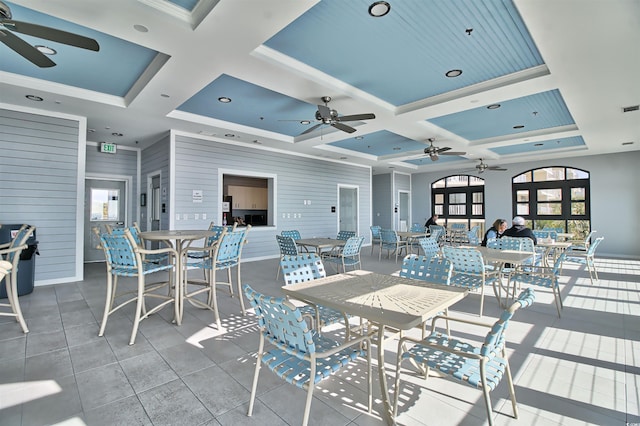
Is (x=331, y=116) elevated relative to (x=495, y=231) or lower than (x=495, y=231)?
elevated

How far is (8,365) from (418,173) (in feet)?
44.2

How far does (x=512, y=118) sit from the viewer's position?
6.11m

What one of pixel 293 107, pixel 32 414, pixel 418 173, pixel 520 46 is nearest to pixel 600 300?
pixel 520 46

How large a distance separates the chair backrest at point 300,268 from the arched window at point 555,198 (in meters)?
10.2

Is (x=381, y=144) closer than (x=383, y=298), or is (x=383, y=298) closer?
(x=383, y=298)

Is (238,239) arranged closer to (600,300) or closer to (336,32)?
(336,32)

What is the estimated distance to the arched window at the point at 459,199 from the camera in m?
12.1

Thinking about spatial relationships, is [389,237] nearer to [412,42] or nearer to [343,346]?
[412,42]

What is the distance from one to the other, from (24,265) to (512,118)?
894 cm

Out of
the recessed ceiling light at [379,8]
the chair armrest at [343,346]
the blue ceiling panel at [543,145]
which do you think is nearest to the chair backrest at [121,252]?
the chair armrest at [343,346]

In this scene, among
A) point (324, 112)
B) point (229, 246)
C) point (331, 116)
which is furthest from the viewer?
point (331, 116)

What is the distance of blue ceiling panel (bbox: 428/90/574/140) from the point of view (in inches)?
205

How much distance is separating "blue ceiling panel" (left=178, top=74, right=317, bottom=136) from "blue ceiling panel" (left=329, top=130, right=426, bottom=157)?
72.4 inches

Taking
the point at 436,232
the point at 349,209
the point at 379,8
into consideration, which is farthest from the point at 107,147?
the point at 436,232
